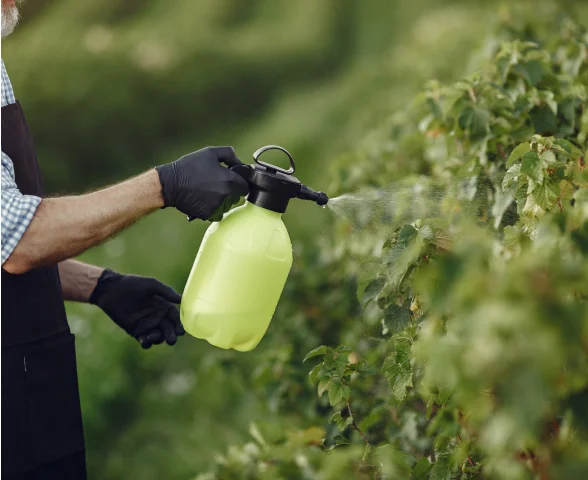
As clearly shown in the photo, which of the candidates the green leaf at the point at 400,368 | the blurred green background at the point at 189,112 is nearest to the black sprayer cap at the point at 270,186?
the green leaf at the point at 400,368

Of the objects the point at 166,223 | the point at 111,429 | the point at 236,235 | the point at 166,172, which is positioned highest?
the point at 166,172

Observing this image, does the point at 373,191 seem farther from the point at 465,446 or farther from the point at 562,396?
the point at 562,396

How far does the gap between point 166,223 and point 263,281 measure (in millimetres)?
4716

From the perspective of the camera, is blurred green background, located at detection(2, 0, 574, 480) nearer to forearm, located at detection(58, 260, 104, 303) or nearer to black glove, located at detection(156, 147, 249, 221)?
forearm, located at detection(58, 260, 104, 303)

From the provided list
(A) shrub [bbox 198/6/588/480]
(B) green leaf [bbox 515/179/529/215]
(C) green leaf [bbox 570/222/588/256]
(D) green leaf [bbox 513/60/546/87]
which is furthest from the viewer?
(D) green leaf [bbox 513/60/546/87]

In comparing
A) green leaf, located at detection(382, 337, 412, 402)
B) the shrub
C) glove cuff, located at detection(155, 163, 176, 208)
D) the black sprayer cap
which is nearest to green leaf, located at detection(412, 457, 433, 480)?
the shrub

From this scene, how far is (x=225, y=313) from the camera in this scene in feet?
6.07

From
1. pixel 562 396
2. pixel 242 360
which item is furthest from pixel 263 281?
pixel 242 360

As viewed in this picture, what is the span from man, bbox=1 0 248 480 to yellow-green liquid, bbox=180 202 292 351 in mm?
72

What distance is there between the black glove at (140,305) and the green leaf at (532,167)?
1.17m

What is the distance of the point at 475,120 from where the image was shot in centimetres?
216

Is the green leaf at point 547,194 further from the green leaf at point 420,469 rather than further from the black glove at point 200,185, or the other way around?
the black glove at point 200,185

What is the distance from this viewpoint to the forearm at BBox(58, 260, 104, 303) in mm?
2346

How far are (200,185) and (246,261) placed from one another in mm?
214
